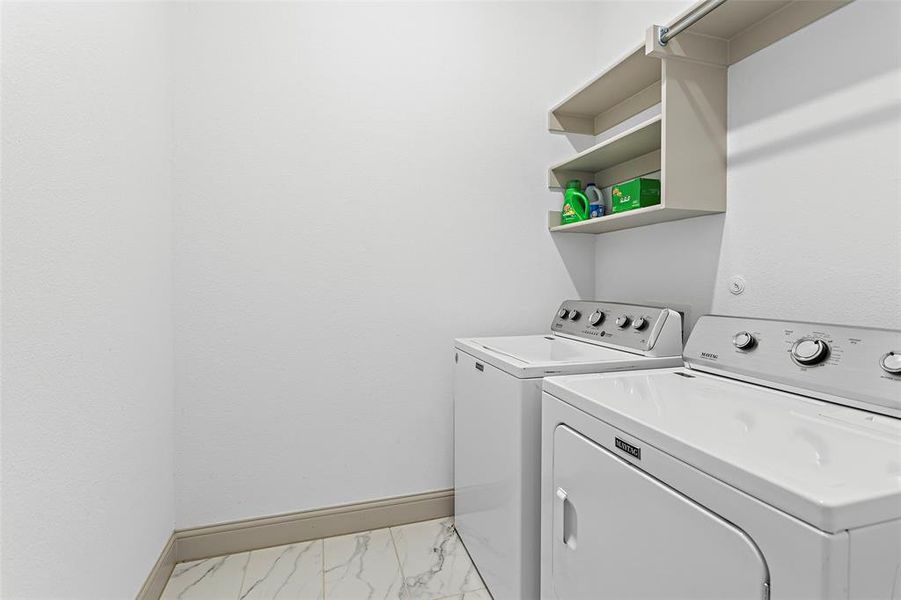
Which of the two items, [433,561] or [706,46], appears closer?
[706,46]

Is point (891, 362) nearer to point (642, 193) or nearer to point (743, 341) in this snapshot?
point (743, 341)

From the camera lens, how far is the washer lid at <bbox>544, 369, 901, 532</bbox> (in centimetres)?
56

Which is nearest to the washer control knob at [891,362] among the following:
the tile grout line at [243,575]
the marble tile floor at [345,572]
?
the marble tile floor at [345,572]

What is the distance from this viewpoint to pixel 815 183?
124 cm

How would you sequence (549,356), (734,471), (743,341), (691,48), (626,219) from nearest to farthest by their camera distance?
(734,471) < (743,341) < (691,48) < (626,219) < (549,356)

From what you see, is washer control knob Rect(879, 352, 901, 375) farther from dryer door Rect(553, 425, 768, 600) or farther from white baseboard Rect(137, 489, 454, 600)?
white baseboard Rect(137, 489, 454, 600)

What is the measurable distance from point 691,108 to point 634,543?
4.24ft

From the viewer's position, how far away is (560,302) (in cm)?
216

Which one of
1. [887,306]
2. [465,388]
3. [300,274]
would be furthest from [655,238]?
[300,274]

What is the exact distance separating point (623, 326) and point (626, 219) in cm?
40

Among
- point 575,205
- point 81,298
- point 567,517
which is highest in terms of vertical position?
point 575,205

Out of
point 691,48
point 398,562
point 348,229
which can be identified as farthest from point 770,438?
point 348,229

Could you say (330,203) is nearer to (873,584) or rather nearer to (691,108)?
(691,108)

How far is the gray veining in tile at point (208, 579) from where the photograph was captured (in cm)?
151
